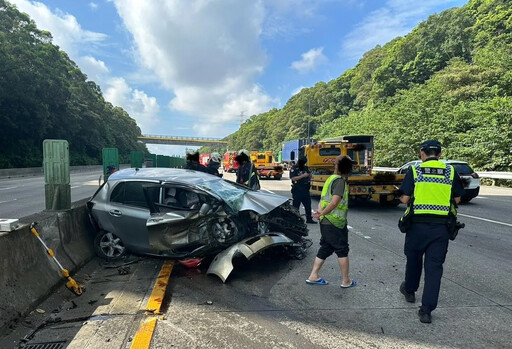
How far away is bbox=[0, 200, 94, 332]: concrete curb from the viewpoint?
338 cm

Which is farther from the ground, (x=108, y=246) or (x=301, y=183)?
(x=301, y=183)

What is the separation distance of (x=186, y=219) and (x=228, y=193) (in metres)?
0.82

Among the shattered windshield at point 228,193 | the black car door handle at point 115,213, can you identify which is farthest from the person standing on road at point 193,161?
the black car door handle at point 115,213

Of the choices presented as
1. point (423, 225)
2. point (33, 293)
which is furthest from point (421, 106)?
point (33, 293)

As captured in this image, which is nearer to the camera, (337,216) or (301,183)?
(337,216)

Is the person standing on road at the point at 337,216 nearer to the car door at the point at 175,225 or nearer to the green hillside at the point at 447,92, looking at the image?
the car door at the point at 175,225

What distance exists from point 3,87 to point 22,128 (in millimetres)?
4823

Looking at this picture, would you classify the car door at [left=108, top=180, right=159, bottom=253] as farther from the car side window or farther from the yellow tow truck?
the yellow tow truck

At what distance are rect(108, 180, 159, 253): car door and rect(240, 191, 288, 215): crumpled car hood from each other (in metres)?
1.35

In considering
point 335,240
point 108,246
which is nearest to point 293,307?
point 335,240

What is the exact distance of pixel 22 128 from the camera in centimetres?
3397

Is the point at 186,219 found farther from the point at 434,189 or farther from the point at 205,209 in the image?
the point at 434,189

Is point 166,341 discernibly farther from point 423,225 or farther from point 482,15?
point 482,15

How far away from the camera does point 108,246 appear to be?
548 centimetres
